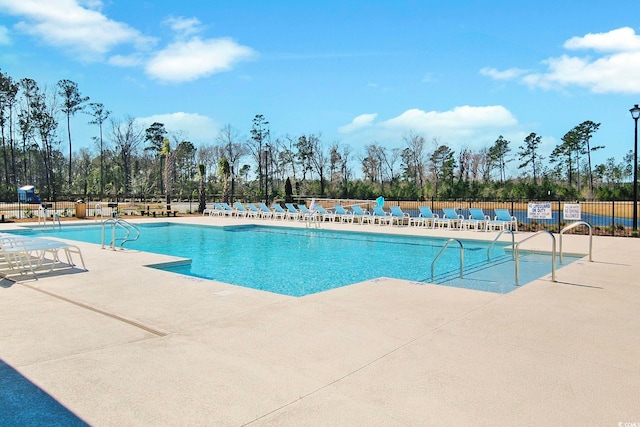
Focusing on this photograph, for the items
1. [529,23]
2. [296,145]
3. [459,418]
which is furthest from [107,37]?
[296,145]

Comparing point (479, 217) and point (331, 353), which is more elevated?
point (479, 217)

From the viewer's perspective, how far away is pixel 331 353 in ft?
11.7

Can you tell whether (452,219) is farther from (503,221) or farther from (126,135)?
(126,135)

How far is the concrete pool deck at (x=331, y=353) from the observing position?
2604mm

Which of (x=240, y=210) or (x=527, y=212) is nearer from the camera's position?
(x=527, y=212)

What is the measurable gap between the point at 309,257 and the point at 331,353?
24.0ft

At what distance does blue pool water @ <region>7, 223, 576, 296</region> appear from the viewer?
26.6ft

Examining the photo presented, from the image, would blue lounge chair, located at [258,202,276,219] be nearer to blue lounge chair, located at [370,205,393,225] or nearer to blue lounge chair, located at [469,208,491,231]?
blue lounge chair, located at [370,205,393,225]

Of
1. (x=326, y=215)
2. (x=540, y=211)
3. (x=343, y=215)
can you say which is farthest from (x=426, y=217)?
(x=540, y=211)

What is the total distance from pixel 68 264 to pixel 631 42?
19.8 metres

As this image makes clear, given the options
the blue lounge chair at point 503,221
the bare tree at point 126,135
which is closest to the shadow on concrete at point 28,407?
the blue lounge chair at point 503,221

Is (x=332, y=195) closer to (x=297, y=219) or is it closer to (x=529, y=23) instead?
(x=297, y=219)

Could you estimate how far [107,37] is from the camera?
1716 centimetres

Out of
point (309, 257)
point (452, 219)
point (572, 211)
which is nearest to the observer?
point (572, 211)
